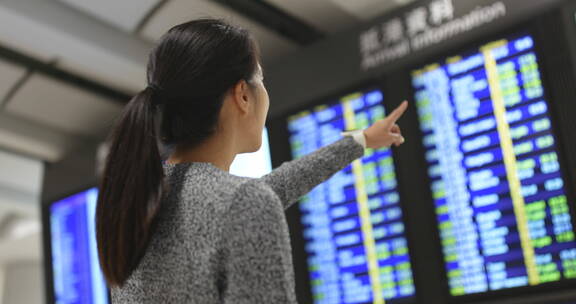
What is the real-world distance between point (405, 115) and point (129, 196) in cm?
159

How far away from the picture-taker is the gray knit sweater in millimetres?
686

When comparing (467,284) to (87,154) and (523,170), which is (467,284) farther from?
(87,154)

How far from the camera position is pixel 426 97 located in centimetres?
219

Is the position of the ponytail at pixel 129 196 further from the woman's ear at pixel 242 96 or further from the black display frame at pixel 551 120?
the black display frame at pixel 551 120

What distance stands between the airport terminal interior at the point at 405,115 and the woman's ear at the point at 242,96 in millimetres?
789

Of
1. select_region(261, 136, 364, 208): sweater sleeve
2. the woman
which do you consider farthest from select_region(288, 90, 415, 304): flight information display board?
the woman

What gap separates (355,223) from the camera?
7.60ft

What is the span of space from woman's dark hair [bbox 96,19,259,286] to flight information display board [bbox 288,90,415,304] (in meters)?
1.47

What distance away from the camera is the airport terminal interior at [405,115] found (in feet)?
6.22

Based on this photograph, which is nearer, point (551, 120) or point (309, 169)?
point (309, 169)

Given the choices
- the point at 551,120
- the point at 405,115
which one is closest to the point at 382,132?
the point at 551,120

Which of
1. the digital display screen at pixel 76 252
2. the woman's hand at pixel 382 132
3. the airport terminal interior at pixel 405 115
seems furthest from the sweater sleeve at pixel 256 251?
the digital display screen at pixel 76 252

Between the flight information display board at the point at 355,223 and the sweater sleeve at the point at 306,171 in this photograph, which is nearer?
the sweater sleeve at the point at 306,171

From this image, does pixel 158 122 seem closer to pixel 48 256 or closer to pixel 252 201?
pixel 252 201
